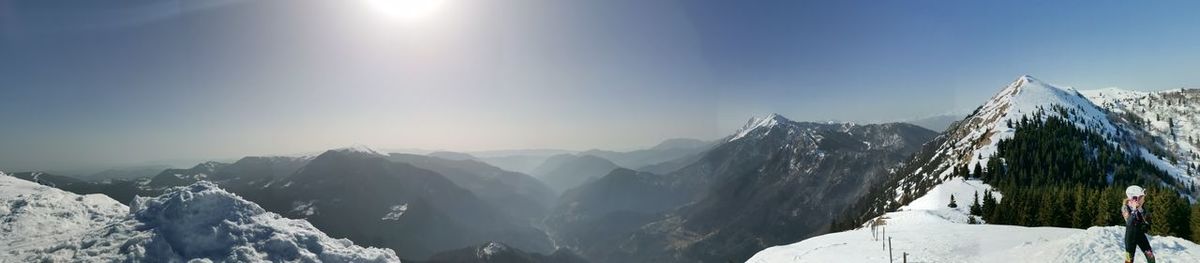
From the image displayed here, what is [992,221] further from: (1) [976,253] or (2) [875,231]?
(1) [976,253]

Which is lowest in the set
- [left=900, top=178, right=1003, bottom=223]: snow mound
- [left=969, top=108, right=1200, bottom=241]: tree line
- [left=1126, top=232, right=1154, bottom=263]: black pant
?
[left=900, top=178, right=1003, bottom=223]: snow mound

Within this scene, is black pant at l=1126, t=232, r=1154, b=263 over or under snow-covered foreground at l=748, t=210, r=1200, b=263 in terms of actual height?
over

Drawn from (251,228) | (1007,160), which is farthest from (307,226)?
(1007,160)

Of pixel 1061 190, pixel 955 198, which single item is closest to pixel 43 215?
pixel 1061 190

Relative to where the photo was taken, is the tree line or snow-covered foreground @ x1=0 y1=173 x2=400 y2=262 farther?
the tree line

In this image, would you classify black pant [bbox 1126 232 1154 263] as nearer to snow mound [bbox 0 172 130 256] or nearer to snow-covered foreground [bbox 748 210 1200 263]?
snow-covered foreground [bbox 748 210 1200 263]

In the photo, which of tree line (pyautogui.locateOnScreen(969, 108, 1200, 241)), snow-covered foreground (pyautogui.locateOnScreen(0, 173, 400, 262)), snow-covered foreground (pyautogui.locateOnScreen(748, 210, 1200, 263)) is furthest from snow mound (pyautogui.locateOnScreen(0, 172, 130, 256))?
tree line (pyautogui.locateOnScreen(969, 108, 1200, 241))

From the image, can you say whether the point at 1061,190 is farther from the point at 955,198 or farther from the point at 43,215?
the point at 43,215
